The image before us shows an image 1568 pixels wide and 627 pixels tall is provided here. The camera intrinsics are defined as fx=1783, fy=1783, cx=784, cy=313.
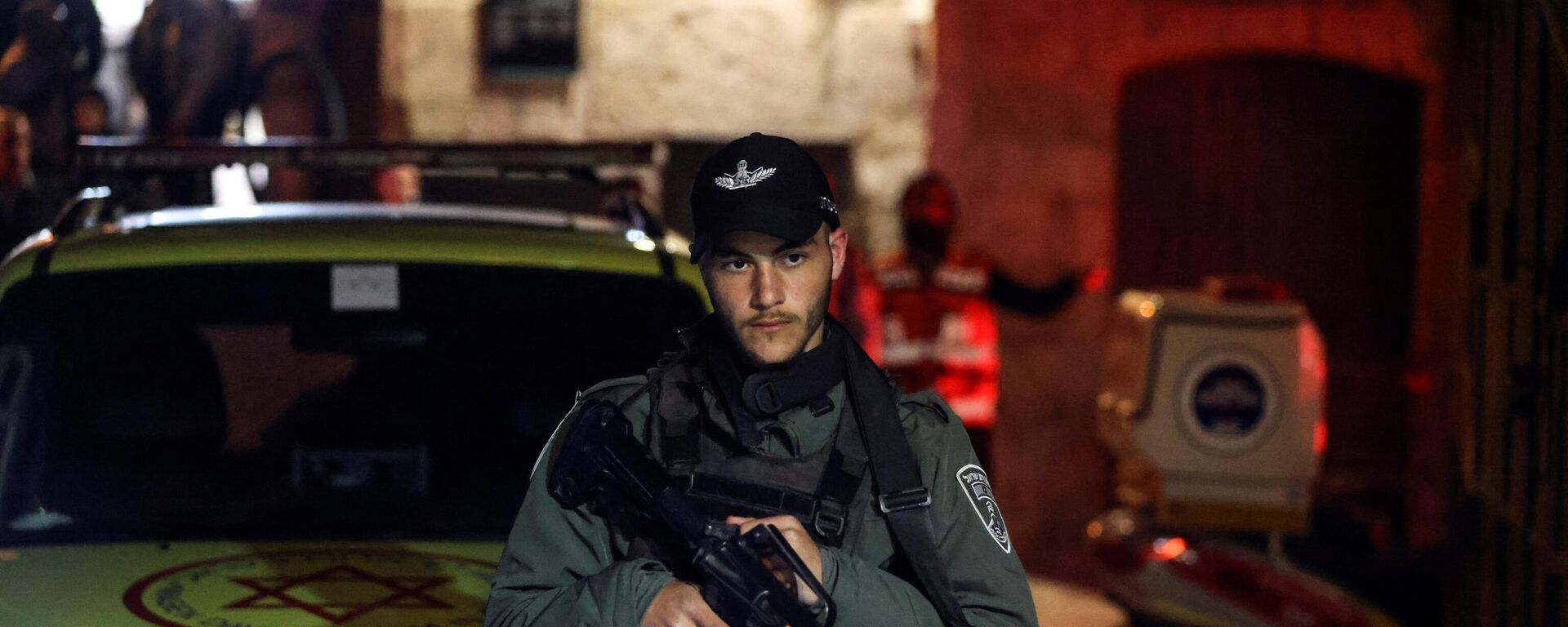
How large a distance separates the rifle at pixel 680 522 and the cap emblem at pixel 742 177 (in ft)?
1.12

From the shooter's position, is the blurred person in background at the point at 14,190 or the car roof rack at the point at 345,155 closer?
the car roof rack at the point at 345,155

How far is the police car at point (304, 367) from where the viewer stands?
347 cm

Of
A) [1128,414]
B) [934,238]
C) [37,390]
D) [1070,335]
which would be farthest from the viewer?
[1070,335]

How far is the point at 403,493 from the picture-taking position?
141 inches

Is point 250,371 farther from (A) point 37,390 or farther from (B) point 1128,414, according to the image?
(B) point 1128,414

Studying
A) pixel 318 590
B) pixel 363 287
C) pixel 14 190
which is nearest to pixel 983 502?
pixel 318 590

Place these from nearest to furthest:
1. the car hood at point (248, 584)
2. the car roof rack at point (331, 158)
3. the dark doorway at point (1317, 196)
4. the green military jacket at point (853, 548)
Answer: the green military jacket at point (853, 548), the car hood at point (248, 584), the car roof rack at point (331, 158), the dark doorway at point (1317, 196)

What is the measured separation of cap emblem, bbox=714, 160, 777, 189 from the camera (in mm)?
2330

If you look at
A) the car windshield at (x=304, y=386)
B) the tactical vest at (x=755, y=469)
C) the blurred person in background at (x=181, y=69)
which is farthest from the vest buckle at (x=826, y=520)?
the blurred person in background at (x=181, y=69)

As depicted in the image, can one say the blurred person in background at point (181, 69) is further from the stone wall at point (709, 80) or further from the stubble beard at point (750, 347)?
the stubble beard at point (750, 347)

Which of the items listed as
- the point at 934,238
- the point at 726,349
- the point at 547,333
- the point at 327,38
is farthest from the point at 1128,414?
the point at 327,38

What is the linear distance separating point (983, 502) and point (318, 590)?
4.05 feet

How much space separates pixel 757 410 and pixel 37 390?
1881 millimetres

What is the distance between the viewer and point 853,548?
241 centimetres
